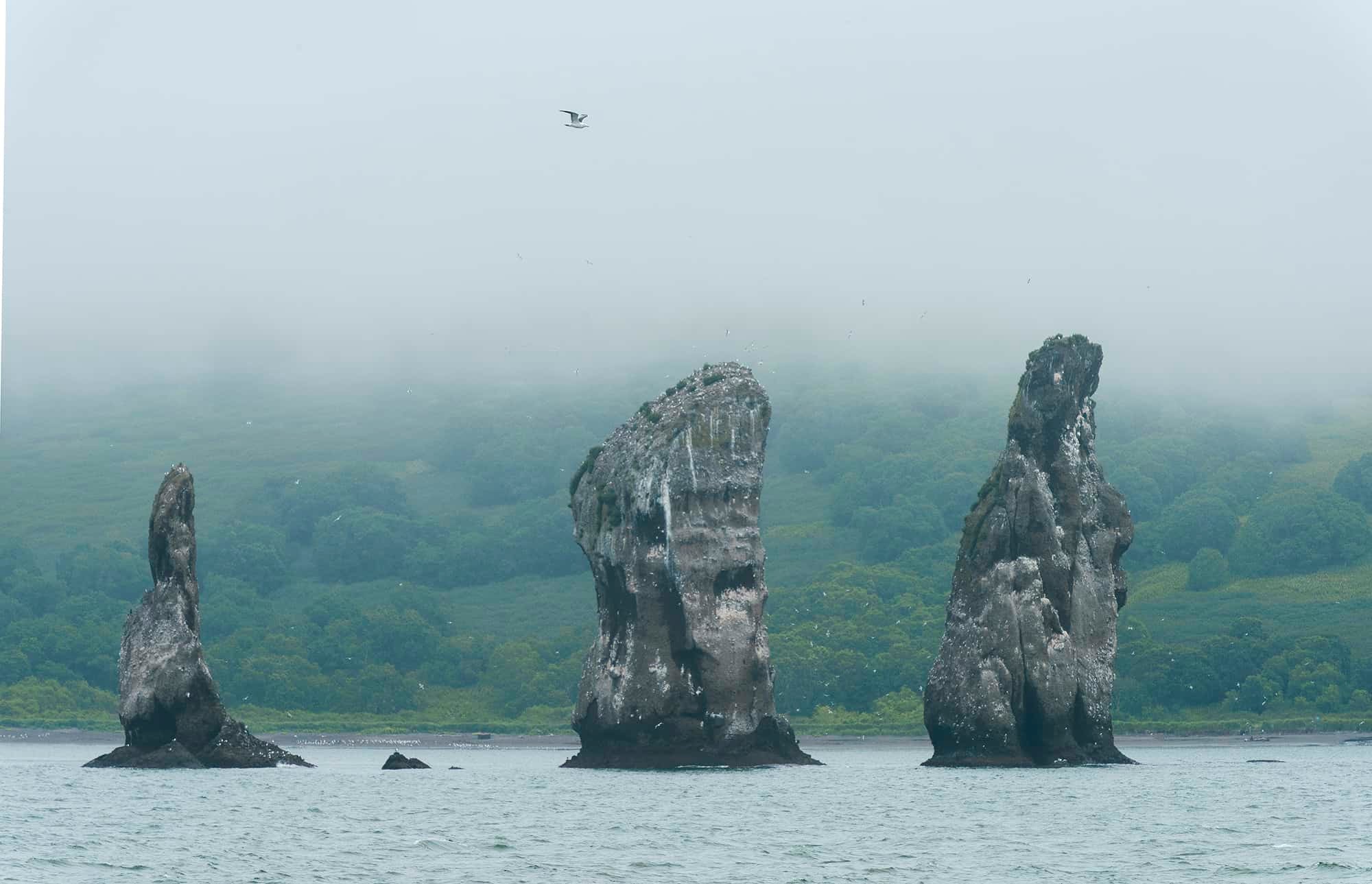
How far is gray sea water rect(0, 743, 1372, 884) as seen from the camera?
53.9 m

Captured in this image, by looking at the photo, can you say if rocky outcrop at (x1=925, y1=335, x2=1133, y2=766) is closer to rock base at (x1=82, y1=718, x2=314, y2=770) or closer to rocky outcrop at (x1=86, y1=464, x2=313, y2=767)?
rock base at (x1=82, y1=718, x2=314, y2=770)

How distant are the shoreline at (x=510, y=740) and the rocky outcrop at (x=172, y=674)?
64034 mm

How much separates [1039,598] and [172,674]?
39017 mm

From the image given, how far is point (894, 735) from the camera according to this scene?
162 meters

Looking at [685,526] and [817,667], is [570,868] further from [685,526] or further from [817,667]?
[817,667]

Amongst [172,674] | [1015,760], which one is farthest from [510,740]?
[1015,760]

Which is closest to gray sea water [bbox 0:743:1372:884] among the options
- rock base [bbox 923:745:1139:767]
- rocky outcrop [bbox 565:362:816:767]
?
rock base [bbox 923:745:1139:767]

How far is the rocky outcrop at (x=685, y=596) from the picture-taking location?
301 ft

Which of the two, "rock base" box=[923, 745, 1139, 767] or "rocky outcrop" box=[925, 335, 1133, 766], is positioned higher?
"rocky outcrop" box=[925, 335, 1133, 766]

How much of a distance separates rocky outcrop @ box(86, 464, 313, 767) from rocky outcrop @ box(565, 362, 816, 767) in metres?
16.8

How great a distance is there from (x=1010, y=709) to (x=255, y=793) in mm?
34053

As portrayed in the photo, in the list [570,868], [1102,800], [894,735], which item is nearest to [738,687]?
[1102,800]

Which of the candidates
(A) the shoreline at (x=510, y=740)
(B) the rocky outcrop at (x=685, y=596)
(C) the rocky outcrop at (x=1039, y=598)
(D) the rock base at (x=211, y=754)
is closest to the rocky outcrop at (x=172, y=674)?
(D) the rock base at (x=211, y=754)

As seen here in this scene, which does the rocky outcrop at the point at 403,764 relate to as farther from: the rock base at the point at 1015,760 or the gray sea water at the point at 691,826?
the rock base at the point at 1015,760
